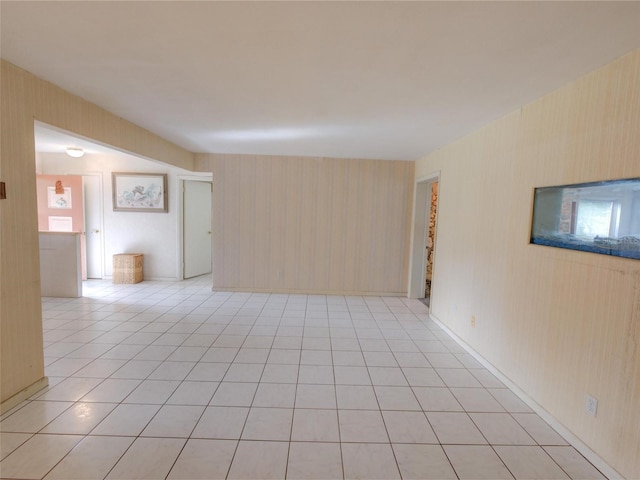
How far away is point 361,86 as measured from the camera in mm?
2217

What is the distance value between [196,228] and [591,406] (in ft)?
20.8

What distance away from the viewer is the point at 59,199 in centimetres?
556

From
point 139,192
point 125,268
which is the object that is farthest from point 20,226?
point 139,192

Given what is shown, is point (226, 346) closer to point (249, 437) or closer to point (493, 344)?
point (249, 437)

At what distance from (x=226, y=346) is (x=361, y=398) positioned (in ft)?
5.14

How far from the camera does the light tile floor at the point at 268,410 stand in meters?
1.72

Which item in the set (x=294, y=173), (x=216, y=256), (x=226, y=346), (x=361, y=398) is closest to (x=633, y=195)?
(x=361, y=398)

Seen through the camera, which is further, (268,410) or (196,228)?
(196,228)

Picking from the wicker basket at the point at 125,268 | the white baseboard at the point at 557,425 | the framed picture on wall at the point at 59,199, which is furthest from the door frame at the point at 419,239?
the framed picture on wall at the point at 59,199

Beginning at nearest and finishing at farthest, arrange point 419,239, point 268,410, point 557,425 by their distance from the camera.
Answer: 1. point 557,425
2. point 268,410
3. point 419,239

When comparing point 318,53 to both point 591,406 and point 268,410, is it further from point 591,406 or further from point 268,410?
point 591,406

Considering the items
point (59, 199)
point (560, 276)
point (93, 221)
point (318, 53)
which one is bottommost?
point (560, 276)

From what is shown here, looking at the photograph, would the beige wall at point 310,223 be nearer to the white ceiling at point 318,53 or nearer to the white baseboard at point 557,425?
the white ceiling at point 318,53

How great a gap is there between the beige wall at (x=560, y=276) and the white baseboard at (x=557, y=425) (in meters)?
0.03
